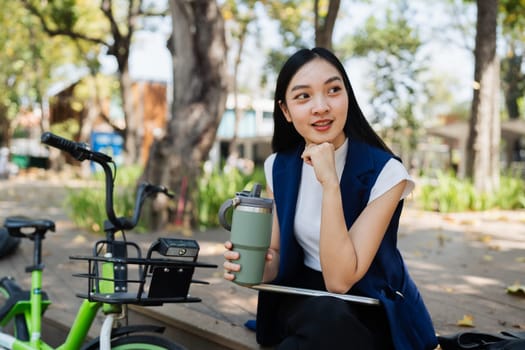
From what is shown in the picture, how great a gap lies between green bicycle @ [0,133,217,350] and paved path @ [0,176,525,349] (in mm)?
601

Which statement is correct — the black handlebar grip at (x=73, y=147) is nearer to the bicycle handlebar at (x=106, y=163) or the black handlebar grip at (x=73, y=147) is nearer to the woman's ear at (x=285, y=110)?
the bicycle handlebar at (x=106, y=163)

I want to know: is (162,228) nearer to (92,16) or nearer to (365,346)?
(365,346)

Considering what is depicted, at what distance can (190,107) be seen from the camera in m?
7.09

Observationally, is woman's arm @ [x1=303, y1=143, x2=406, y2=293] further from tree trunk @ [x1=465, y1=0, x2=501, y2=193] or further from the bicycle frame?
tree trunk @ [x1=465, y1=0, x2=501, y2=193]

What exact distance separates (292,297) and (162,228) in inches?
202

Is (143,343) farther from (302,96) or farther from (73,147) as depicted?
(302,96)

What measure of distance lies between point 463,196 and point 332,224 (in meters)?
7.46

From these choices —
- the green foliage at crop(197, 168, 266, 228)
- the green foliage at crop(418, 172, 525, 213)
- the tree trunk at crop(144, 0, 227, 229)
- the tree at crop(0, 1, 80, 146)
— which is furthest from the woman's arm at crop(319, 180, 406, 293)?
the tree at crop(0, 1, 80, 146)

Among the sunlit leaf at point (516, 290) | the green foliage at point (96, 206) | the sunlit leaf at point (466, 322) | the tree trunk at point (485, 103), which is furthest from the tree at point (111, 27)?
the sunlit leaf at point (466, 322)

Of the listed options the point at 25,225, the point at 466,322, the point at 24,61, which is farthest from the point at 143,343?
the point at 24,61

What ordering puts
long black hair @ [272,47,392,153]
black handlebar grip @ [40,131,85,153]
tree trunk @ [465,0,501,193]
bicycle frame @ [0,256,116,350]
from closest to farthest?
long black hair @ [272,47,392,153] < black handlebar grip @ [40,131,85,153] < bicycle frame @ [0,256,116,350] < tree trunk @ [465,0,501,193]

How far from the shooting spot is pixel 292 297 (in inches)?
82.3

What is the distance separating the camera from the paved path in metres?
3.09

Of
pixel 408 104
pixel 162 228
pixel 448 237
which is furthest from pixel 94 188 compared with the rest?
pixel 408 104
